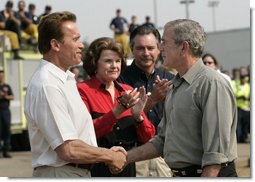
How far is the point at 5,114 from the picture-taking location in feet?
42.1

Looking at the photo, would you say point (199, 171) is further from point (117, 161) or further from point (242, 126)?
point (242, 126)

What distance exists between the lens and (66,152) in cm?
308

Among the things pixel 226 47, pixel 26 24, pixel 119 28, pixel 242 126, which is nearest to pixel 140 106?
pixel 242 126

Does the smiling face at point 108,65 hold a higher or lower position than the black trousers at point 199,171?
higher

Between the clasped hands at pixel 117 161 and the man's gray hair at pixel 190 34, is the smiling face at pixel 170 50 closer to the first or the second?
the man's gray hair at pixel 190 34

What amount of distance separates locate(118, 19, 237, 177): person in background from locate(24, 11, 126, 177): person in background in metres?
0.38

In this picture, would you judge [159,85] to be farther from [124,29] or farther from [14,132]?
[124,29]

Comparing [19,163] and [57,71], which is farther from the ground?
[57,71]

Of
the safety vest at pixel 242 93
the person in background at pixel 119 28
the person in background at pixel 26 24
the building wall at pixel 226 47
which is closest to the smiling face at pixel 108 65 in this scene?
the safety vest at pixel 242 93

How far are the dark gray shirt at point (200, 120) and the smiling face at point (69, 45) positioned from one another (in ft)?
1.78

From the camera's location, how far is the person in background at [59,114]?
3.07m

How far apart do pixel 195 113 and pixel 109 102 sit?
1.17 m

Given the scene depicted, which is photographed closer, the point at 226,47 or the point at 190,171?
the point at 190,171

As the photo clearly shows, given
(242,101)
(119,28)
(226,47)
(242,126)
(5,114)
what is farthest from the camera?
(226,47)
